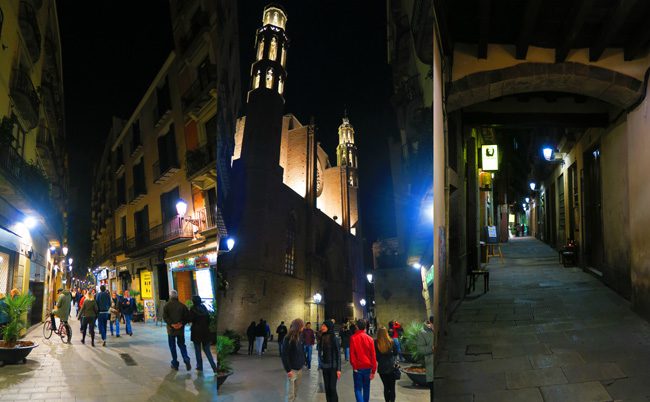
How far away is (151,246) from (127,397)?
3.90ft

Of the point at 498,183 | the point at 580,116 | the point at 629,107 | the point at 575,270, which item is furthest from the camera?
the point at 498,183

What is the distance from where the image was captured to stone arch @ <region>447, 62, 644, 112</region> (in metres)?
8.39

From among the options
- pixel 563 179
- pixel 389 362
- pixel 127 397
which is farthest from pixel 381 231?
pixel 563 179

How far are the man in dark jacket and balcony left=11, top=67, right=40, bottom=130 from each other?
1672 millimetres

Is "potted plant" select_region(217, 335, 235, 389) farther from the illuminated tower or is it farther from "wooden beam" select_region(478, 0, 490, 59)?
"wooden beam" select_region(478, 0, 490, 59)

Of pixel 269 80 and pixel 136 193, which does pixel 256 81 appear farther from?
pixel 136 193

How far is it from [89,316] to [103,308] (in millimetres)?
932

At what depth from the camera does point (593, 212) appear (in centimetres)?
1384

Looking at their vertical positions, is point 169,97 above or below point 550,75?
below

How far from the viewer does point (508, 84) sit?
8.70 m

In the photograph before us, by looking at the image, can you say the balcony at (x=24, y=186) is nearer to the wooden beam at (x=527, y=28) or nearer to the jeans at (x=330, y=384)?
the jeans at (x=330, y=384)

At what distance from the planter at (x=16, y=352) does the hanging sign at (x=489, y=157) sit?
1562cm

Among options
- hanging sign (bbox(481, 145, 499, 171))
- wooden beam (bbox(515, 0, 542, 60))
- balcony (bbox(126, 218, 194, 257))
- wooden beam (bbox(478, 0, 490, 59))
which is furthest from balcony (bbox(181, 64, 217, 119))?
hanging sign (bbox(481, 145, 499, 171))

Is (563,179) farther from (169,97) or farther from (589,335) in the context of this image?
(169,97)
